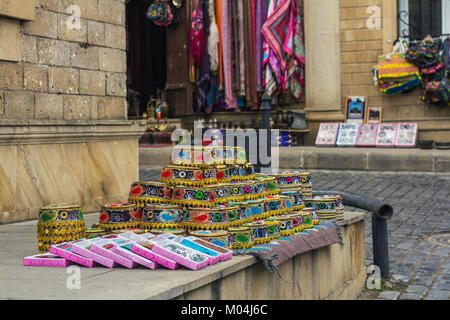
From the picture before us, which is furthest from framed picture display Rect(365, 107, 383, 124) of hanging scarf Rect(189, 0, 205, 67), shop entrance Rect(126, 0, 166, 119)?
shop entrance Rect(126, 0, 166, 119)

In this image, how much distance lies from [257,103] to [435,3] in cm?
478

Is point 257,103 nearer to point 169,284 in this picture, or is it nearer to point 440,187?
point 440,187

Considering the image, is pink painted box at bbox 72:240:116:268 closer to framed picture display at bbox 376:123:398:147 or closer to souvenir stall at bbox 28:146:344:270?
souvenir stall at bbox 28:146:344:270

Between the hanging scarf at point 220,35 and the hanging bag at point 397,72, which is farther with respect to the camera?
the hanging scarf at point 220,35

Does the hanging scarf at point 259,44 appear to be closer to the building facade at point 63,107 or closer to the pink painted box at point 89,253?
the building facade at point 63,107

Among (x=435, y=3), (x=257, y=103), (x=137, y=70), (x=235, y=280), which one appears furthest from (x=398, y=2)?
(x=235, y=280)

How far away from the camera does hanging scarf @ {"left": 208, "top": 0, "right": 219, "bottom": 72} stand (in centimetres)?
1567

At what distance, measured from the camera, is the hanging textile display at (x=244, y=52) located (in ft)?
48.5

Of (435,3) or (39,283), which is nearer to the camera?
(39,283)

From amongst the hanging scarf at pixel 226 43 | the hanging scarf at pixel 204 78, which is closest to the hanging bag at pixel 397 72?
the hanging scarf at pixel 226 43

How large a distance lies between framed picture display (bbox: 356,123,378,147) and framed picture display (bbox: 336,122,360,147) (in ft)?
0.31

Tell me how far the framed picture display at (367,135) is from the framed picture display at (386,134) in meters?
0.09

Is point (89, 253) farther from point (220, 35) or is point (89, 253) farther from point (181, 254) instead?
point (220, 35)
